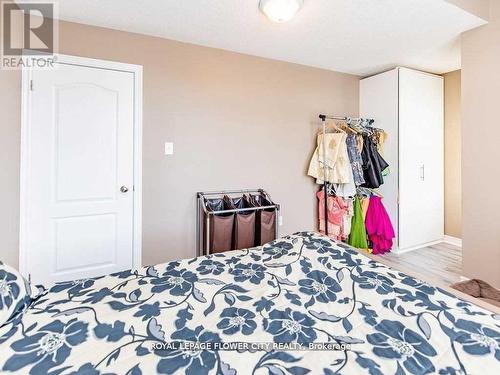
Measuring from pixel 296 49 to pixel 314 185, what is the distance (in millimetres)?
1526

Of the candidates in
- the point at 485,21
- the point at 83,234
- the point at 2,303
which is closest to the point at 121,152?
the point at 83,234

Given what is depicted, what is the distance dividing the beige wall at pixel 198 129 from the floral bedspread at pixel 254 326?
1.35 metres

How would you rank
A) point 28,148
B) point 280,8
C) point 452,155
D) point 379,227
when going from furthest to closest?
point 452,155
point 379,227
point 28,148
point 280,8

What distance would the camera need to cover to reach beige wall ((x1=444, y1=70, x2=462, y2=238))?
3.43m

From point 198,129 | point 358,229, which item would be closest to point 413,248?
point 358,229

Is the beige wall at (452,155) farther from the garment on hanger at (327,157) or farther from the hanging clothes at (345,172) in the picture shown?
the garment on hanger at (327,157)

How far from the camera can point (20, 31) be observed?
6.77 ft

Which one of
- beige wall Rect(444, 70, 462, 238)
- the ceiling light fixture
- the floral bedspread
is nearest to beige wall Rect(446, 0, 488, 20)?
the ceiling light fixture

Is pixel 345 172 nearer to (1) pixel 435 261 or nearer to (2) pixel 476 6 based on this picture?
(1) pixel 435 261

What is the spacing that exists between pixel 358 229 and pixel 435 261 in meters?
0.86

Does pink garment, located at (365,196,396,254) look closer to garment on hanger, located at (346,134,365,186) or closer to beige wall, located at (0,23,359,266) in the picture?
garment on hanger, located at (346,134,365,186)

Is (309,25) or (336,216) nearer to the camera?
(309,25)

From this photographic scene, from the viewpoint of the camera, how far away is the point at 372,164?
3.20m

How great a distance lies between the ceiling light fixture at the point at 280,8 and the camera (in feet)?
6.11
